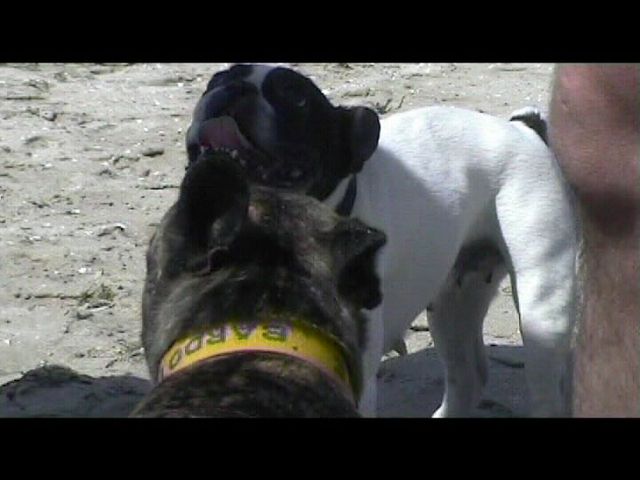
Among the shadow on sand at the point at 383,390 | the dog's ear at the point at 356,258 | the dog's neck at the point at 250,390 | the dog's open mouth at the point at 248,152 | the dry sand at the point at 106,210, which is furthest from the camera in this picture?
the dry sand at the point at 106,210

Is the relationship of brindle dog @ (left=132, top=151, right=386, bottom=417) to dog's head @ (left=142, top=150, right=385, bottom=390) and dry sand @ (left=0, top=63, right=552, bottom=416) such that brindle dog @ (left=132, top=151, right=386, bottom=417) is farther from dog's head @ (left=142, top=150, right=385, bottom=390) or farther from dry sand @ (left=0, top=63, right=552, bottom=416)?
dry sand @ (left=0, top=63, right=552, bottom=416)

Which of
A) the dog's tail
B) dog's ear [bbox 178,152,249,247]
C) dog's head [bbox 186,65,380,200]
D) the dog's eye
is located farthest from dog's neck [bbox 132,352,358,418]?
the dog's tail

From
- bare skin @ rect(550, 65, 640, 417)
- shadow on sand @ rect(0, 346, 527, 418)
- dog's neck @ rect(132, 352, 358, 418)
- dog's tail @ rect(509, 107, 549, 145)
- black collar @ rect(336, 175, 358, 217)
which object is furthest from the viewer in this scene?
dog's tail @ rect(509, 107, 549, 145)

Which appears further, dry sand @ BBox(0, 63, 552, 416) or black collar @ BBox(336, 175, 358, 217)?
dry sand @ BBox(0, 63, 552, 416)

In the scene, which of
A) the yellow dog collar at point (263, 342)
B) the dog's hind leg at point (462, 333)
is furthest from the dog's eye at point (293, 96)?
the yellow dog collar at point (263, 342)

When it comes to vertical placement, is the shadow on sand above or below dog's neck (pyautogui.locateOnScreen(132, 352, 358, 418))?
below

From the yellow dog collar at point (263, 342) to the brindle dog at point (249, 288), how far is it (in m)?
0.01

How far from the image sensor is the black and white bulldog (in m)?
4.88

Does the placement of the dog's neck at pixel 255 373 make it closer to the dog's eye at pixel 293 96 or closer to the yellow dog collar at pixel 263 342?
the yellow dog collar at pixel 263 342

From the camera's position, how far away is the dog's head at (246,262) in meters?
2.92

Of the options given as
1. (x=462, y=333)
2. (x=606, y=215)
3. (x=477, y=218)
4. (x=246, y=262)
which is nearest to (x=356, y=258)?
(x=246, y=262)

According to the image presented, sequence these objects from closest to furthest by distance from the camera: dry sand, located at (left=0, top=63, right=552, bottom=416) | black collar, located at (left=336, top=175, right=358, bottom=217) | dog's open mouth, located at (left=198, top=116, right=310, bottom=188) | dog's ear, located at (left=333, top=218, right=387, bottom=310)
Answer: dog's ear, located at (left=333, top=218, right=387, bottom=310) → dog's open mouth, located at (left=198, top=116, right=310, bottom=188) → black collar, located at (left=336, top=175, right=358, bottom=217) → dry sand, located at (left=0, top=63, right=552, bottom=416)

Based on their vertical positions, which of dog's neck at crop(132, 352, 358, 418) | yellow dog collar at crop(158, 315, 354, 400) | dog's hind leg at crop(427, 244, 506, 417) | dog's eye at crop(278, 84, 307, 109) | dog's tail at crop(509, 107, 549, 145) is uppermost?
yellow dog collar at crop(158, 315, 354, 400)
